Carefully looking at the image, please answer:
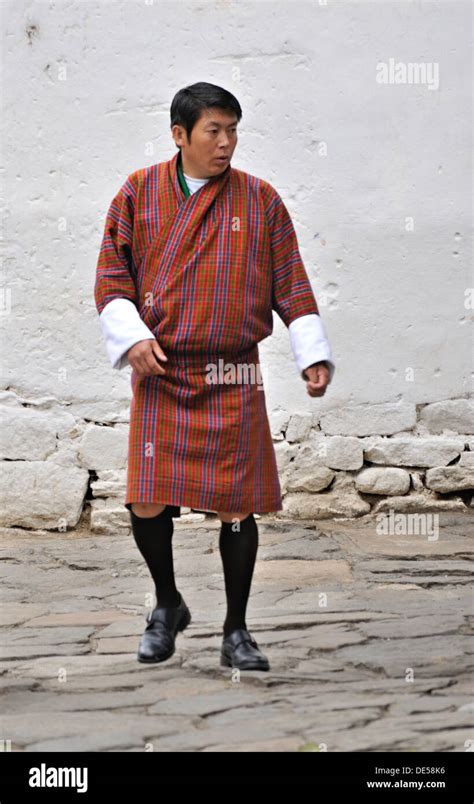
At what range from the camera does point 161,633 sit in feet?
10.7

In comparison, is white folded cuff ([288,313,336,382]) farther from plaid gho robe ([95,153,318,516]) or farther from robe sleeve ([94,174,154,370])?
robe sleeve ([94,174,154,370])

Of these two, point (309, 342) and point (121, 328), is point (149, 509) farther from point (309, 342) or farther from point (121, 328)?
point (309, 342)

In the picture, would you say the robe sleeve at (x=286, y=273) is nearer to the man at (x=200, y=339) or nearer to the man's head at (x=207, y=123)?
the man at (x=200, y=339)

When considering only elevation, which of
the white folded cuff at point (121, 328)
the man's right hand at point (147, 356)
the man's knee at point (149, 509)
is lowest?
the man's knee at point (149, 509)

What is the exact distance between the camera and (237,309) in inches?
126

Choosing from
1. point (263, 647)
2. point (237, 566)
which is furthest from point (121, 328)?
point (263, 647)

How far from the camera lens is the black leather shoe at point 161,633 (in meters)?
3.22

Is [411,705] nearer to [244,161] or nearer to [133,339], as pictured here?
[133,339]

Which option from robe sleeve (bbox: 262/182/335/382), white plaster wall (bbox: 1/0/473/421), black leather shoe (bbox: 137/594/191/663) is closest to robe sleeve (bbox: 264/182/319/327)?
robe sleeve (bbox: 262/182/335/382)

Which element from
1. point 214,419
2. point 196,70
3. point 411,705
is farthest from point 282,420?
point 411,705

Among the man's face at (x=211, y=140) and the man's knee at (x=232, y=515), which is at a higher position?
the man's face at (x=211, y=140)

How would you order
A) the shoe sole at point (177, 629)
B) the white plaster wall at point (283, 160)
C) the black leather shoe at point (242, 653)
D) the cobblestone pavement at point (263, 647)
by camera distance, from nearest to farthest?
the cobblestone pavement at point (263, 647)
the black leather shoe at point (242, 653)
the shoe sole at point (177, 629)
the white plaster wall at point (283, 160)

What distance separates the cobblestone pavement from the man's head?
1422 mm

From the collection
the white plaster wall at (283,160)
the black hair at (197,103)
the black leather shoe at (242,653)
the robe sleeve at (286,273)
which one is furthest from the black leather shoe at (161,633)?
the white plaster wall at (283,160)
